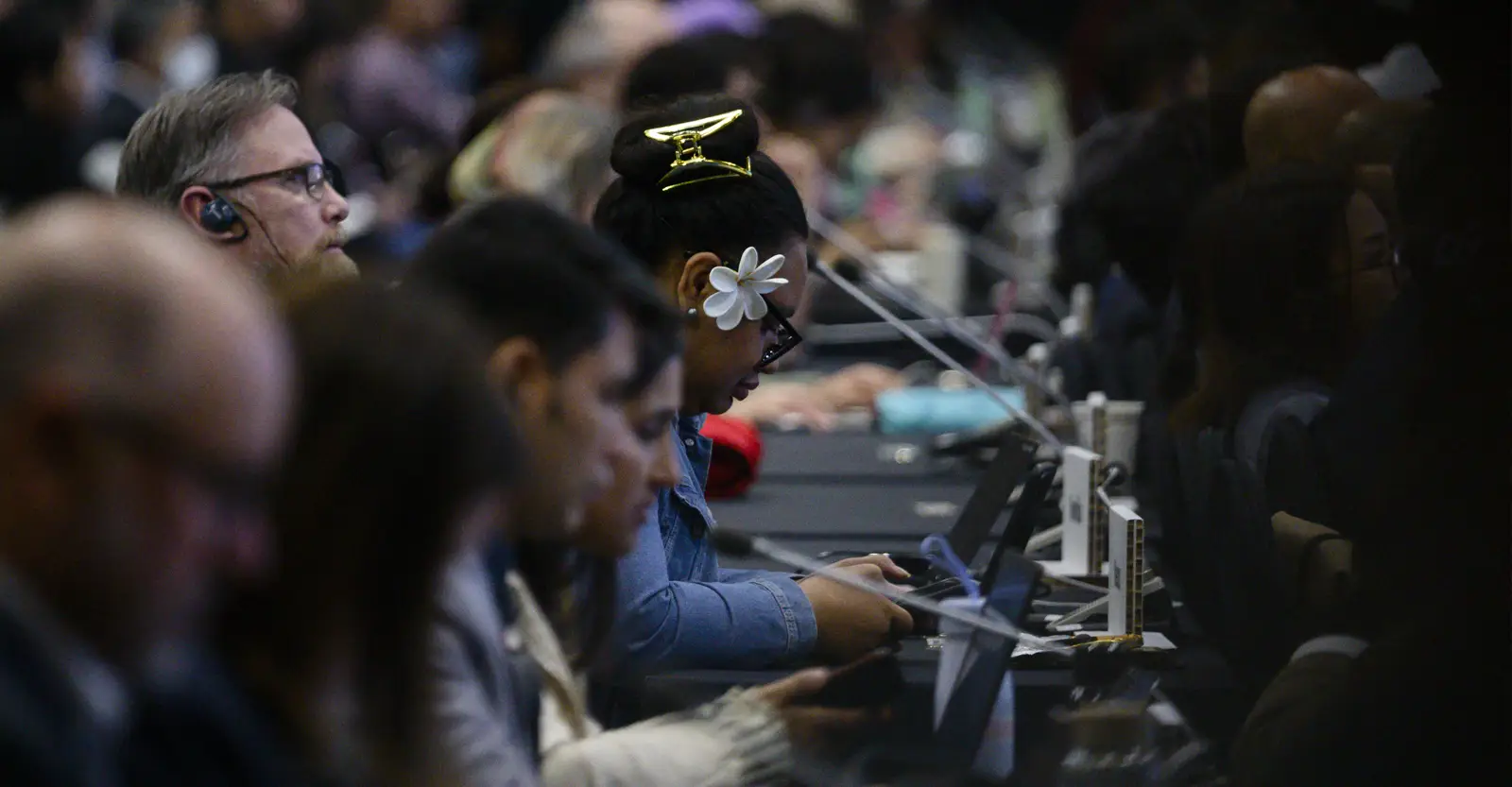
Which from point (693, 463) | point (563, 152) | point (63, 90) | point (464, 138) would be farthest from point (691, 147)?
point (63, 90)

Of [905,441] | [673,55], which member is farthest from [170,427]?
[673,55]

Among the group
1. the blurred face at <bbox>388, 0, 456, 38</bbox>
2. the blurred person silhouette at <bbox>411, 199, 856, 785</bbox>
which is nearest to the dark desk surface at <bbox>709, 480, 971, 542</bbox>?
the blurred person silhouette at <bbox>411, 199, 856, 785</bbox>

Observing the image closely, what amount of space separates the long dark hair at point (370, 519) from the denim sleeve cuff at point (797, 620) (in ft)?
3.59

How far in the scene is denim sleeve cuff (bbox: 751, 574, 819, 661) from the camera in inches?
93.4

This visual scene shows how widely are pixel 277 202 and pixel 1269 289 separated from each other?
1251mm

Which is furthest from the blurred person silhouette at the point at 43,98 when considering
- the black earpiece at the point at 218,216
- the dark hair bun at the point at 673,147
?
the dark hair bun at the point at 673,147

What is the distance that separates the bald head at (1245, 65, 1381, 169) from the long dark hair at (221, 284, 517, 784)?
1.62 meters

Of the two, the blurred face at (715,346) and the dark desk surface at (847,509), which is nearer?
the blurred face at (715,346)

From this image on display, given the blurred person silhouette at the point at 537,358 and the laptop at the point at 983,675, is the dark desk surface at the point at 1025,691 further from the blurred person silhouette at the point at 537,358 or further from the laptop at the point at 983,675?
the blurred person silhouette at the point at 537,358

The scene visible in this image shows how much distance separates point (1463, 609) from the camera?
2355 mm

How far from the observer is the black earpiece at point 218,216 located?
262 cm

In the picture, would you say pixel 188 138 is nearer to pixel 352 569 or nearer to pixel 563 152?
pixel 352 569

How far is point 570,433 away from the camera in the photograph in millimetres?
1610

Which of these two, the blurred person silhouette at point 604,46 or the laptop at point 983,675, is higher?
the blurred person silhouette at point 604,46
